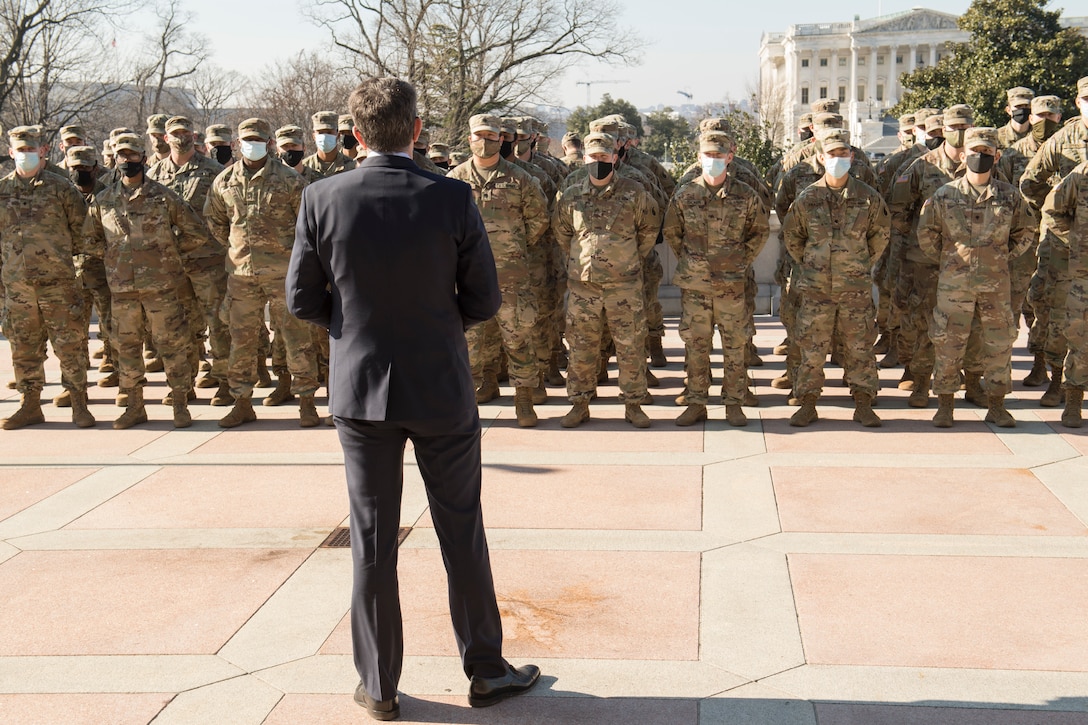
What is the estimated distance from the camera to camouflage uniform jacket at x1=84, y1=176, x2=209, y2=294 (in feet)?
28.0

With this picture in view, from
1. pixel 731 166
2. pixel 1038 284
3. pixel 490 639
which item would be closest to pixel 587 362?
pixel 731 166

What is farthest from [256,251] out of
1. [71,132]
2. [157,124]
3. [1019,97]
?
[1019,97]

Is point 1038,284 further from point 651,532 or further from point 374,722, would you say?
point 374,722

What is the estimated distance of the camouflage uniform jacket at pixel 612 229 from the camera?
26.7ft

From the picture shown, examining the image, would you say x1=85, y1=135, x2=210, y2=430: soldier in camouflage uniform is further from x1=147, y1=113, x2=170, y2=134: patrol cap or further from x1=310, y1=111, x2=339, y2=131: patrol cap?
x1=147, y1=113, x2=170, y2=134: patrol cap

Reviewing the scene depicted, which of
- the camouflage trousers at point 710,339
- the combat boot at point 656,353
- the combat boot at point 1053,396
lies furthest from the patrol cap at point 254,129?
the combat boot at point 1053,396

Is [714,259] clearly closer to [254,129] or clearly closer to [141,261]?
[254,129]

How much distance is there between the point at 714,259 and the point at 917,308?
2284 mm

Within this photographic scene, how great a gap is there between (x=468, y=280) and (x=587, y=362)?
472 centimetres

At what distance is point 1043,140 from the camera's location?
32.2 feet

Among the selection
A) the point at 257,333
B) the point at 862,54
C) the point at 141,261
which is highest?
the point at 862,54

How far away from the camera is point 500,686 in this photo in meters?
4.04

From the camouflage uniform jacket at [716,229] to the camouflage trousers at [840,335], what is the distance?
2.01 feet

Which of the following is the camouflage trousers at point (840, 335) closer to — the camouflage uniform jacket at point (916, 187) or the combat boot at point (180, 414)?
the camouflage uniform jacket at point (916, 187)
